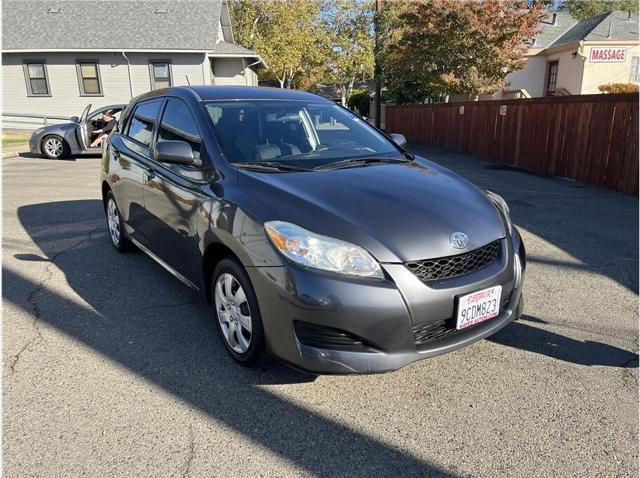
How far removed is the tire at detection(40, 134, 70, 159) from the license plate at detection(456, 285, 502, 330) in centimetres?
1339

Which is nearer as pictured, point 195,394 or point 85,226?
point 195,394

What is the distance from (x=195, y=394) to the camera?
285 centimetres

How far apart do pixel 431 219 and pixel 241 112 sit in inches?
69.6

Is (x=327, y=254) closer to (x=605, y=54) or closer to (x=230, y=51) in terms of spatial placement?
(x=230, y=51)

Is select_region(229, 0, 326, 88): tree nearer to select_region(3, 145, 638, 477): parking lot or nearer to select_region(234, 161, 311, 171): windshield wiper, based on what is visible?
select_region(3, 145, 638, 477): parking lot

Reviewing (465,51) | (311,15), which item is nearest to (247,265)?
(465,51)

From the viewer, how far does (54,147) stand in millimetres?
13289

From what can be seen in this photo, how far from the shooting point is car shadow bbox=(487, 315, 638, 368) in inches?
127

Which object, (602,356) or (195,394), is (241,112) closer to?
(195,394)

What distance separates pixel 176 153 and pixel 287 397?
1719 millimetres

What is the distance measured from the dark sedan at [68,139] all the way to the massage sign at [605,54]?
2458cm

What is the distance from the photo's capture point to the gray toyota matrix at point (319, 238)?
2.47 meters

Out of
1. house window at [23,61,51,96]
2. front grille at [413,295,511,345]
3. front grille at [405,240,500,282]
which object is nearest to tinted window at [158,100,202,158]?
front grille at [405,240,500,282]

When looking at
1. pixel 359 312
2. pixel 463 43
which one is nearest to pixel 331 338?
pixel 359 312
